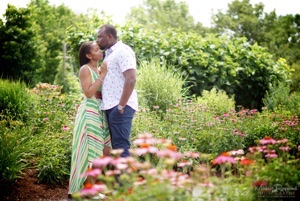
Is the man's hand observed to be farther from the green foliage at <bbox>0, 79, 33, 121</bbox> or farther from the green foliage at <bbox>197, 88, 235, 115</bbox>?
the green foliage at <bbox>197, 88, 235, 115</bbox>

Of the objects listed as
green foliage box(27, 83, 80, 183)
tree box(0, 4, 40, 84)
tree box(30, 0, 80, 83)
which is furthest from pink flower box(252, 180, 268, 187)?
tree box(30, 0, 80, 83)

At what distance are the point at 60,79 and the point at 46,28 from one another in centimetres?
375

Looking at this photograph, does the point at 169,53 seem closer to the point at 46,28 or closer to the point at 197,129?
the point at 197,129

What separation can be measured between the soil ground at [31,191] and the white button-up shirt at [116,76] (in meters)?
1.50

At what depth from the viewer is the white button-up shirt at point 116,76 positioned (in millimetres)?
5238

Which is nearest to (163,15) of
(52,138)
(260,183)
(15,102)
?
(15,102)

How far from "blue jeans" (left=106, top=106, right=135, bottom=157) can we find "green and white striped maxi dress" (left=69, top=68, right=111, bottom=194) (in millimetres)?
223

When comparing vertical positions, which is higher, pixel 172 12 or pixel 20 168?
pixel 172 12

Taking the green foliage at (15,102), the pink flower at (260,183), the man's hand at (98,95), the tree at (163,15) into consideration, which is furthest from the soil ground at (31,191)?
the tree at (163,15)

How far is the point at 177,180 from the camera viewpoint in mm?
3430

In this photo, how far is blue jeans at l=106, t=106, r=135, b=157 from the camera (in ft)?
17.2

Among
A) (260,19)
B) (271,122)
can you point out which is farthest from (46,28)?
(271,122)

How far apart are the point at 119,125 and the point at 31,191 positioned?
5.48 feet

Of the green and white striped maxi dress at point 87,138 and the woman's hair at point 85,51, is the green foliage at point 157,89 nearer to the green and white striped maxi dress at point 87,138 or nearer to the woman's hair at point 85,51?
the woman's hair at point 85,51
